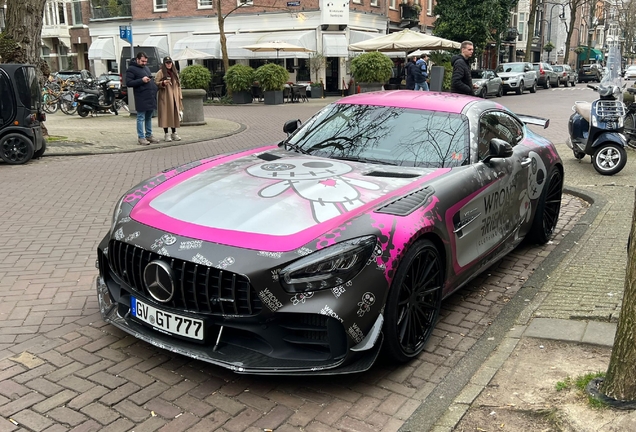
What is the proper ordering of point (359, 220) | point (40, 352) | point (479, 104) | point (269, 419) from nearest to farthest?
point (269, 419) < point (359, 220) < point (40, 352) < point (479, 104)

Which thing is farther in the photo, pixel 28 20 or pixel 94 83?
pixel 94 83

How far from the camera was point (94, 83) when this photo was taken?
2341 centimetres

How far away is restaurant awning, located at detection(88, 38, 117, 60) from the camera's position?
3988 cm

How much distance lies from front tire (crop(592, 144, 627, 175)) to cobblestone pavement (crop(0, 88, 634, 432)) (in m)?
3.41

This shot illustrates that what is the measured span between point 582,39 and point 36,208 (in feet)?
305

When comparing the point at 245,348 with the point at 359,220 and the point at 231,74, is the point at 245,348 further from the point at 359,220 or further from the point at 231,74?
the point at 231,74

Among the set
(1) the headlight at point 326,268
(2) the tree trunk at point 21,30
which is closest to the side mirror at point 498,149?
(1) the headlight at point 326,268

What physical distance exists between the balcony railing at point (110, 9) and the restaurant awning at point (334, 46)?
1502cm

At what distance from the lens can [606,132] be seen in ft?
30.7

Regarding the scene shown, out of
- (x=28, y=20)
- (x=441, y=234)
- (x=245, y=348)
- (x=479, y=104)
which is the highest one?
(x=28, y=20)

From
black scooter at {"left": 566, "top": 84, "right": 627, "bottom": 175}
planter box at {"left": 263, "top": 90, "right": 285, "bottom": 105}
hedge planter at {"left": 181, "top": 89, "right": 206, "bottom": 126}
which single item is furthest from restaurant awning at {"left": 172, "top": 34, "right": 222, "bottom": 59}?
black scooter at {"left": 566, "top": 84, "right": 627, "bottom": 175}

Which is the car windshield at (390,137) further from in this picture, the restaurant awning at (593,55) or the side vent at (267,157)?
the restaurant awning at (593,55)

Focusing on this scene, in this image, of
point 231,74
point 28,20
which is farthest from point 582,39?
point 28,20

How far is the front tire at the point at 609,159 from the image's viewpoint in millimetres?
9336
